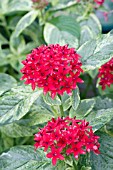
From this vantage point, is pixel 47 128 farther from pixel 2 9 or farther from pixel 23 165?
pixel 2 9

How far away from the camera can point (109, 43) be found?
4.20ft

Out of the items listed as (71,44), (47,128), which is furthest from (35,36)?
(47,128)

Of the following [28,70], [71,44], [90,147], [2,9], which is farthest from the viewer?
[2,9]

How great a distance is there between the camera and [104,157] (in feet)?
4.20

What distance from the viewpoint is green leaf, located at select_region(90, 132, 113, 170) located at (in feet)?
4.15

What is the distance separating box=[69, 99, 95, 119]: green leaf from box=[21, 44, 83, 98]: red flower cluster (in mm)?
196

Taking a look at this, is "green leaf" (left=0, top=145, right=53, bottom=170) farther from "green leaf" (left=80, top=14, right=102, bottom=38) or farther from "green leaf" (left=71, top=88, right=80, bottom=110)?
"green leaf" (left=80, top=14, right=102, bottom=38)

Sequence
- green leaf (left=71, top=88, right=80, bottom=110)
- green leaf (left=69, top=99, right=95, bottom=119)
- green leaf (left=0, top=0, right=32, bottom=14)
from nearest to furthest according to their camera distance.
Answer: green leaf (left=71, top=88, right=80, bottom=110) < green leaf (left=69, top=99, right=95, bottom=119) < green leaf (left=0, top=0, right=32, bottom=14)

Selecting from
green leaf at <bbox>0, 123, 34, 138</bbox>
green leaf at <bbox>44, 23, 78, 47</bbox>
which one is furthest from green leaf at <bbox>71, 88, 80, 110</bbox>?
green leaf at <bbox>44, 23, 78, 47</bbox>

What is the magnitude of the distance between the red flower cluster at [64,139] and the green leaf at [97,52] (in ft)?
0.67

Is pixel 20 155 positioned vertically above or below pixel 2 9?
below

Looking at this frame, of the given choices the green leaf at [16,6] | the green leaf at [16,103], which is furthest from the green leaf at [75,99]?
the green leaf at [16,6]

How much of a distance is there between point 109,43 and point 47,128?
342 millimetres

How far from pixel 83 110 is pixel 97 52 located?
0.22 m
